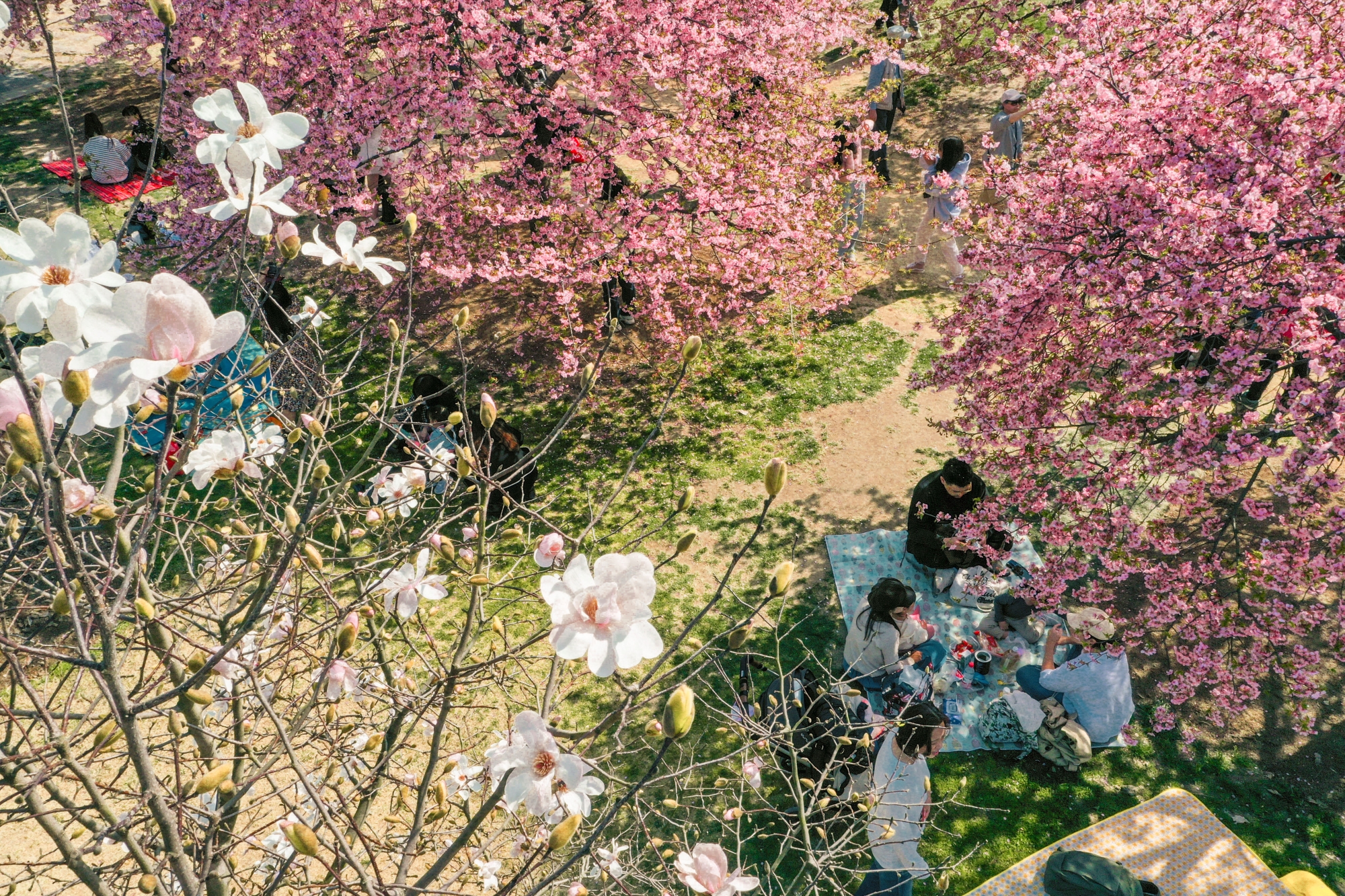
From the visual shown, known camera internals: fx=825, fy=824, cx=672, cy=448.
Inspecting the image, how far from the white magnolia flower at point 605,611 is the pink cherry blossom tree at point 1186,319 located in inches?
158

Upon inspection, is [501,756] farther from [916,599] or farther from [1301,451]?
[916,599]

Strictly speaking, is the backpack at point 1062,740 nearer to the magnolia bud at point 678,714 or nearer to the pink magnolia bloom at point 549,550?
the pink magnolia bloom at point 549,550

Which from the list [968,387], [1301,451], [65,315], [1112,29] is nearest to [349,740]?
[65,315]

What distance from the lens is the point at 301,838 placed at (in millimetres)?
1668

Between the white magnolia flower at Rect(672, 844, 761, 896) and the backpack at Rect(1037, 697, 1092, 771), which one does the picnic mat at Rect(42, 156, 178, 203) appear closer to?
the white magnolia flower at Rect(672, 844, 761, 896)

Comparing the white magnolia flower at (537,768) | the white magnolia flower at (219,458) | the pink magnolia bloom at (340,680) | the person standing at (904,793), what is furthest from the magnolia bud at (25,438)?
the person standing at (904,793)

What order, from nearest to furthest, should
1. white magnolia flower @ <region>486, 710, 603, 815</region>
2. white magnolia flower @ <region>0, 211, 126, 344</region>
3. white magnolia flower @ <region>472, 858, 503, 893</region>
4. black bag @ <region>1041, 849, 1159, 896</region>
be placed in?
white magnolia flower @ <region>0, 211, 126, 344</region> → white magnolia flower @ <region>486, 710, 603, 815</region> → white magnolia flower @ <region>472, 858, 503, 893</region> → black bag @ <region>1041, 849, 1159, 896</region>

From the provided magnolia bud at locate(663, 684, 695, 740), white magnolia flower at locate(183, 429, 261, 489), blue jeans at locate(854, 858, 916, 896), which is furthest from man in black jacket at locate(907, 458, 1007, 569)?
magnolia bud at locate(663, 684, 695, 740)

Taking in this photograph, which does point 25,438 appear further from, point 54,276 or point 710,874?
point 710,874

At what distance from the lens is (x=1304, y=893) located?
173 inches

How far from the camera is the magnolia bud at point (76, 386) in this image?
134cm

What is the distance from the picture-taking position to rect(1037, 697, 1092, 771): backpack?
17.4 ft

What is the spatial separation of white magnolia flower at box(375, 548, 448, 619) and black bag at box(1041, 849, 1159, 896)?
11.2ft

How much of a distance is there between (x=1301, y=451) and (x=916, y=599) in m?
2.80
